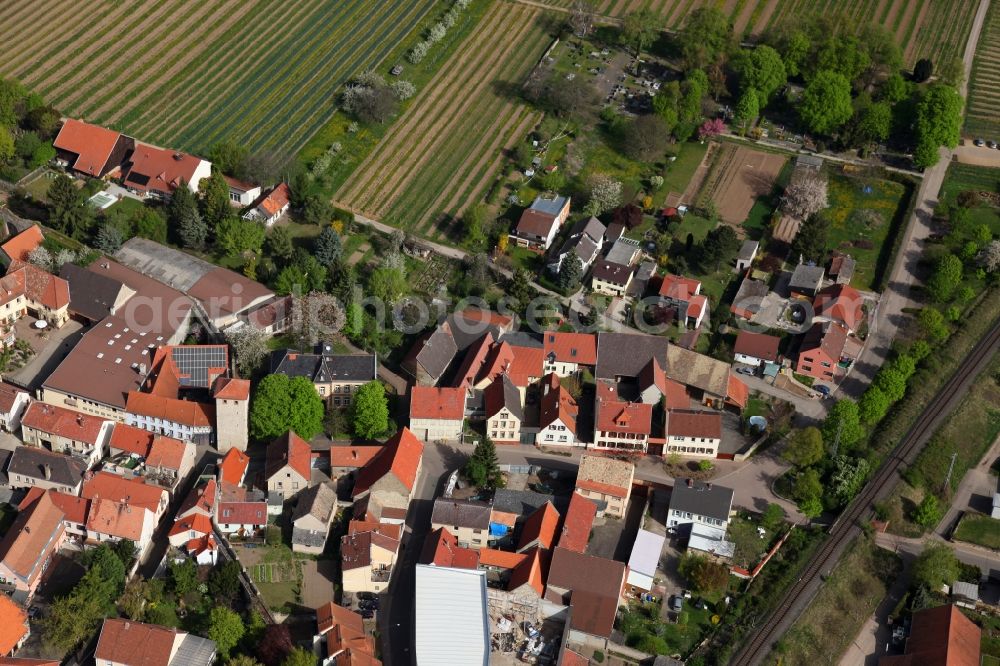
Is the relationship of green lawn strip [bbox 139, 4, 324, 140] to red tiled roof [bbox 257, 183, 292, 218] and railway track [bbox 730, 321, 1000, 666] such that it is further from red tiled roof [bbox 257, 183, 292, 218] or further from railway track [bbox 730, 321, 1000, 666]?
railway track [bbox 730, 321, 1000, 666]

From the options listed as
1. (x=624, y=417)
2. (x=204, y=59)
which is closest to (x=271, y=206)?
(x=204, y=59)

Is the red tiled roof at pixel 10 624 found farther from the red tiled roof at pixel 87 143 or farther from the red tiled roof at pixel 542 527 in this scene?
the red tiled roof at pixel 87 143

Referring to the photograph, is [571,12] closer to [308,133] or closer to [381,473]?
[308,133]

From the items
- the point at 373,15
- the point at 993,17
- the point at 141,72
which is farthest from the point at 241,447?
the point at 993,17

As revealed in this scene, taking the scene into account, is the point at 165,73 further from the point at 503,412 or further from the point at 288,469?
the point at 503,412

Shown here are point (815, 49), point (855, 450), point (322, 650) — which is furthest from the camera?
point (815, 49)
